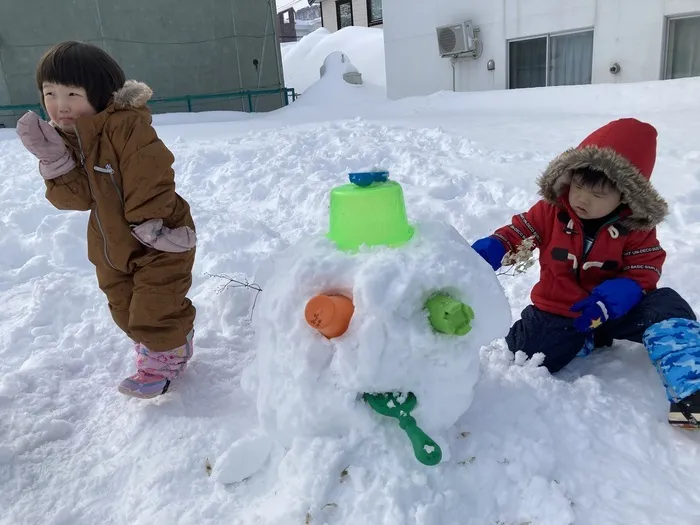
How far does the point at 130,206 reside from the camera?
209cm

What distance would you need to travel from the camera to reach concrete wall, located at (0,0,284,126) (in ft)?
38.9

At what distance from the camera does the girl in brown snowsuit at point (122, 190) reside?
200cm

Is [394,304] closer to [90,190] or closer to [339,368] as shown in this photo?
[339,368]

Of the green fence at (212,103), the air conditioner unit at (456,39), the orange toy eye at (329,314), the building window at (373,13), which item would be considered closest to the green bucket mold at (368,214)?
the orange toy eye at (329,314)

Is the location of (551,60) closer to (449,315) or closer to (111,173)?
(111,173)

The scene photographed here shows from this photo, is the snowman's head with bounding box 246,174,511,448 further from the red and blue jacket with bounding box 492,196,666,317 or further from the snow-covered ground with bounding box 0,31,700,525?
the red and blue jacket with bounding box 492,196,666,317

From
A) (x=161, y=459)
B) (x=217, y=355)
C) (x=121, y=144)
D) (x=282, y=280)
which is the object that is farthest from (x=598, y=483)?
(x=121, y=144)

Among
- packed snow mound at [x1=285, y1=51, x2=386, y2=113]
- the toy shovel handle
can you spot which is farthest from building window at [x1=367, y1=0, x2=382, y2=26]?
the toy shovel handle

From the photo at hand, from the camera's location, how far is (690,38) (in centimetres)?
815

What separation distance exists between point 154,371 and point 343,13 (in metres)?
29.2

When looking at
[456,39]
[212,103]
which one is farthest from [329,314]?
[212,103]

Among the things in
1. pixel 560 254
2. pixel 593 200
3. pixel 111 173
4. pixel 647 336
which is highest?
pixel 111 173

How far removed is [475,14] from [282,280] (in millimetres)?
10416

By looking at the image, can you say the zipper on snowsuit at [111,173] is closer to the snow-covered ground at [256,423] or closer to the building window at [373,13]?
the snow-covered ground at [256,423]
